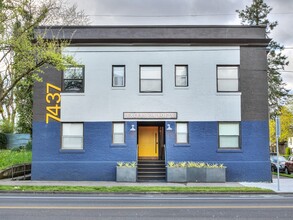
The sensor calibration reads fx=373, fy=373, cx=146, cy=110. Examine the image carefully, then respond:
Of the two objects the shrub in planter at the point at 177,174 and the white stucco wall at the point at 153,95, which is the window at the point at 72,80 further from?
the shrub in planter at the point at 177,174

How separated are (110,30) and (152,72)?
356 cm

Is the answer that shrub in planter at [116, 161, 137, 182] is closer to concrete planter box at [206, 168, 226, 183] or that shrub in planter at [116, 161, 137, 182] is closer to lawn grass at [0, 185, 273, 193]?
lawn grass at [0, 185, 273, 193]

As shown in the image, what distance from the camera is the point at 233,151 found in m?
21.6

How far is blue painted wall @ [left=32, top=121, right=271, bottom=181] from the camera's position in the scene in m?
21.5

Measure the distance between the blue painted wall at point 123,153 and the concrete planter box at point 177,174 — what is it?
1007 millimetres

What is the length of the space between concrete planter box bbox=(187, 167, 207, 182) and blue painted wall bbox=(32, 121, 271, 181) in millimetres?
946

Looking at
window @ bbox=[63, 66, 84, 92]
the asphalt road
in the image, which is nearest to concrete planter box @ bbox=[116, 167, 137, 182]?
window @ bbox=[63, 66, 84, 92]

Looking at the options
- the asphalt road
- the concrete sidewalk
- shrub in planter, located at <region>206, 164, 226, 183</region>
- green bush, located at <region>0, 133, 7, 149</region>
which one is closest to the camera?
the asphalt road

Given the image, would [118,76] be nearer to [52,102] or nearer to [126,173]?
[52,102]

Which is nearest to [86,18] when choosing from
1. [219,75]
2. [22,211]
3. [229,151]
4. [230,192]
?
[219,75]

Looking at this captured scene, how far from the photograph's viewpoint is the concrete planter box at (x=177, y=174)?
2072 centimetres

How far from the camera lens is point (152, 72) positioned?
2231cm

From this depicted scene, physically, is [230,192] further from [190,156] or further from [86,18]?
[86,18]

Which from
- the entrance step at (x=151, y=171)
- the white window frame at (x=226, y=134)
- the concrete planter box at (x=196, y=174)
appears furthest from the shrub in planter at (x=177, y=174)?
the white window frame at (x=226, y=134)
